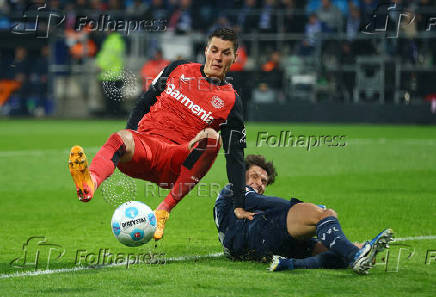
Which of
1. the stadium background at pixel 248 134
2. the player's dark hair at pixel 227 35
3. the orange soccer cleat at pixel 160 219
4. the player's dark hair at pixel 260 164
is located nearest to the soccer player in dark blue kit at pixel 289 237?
the stadium background at pixel 248 134

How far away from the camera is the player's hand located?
21.4 feet

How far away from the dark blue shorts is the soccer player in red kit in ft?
1.17

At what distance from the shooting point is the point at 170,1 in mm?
28844

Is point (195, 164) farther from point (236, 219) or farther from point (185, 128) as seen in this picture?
point (236, 219)

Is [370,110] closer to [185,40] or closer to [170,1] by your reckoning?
[185,40]

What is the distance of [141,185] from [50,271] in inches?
265

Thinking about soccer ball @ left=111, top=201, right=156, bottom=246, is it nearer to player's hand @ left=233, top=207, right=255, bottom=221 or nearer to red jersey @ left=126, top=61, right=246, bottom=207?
player's hand @ left=233, top=207, right=255, bottom=221

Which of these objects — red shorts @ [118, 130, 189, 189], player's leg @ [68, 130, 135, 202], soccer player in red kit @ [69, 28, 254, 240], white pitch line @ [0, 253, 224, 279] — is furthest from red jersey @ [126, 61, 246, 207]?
white pitch line @ [0, 253, 224, 279]

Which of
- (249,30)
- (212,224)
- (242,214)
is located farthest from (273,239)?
(249,30)

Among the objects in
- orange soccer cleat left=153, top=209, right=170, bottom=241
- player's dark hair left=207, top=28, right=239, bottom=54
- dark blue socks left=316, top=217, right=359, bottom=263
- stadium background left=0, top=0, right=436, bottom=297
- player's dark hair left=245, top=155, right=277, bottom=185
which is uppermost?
player's dark hair left=207, top=28, right=239, bottom=54

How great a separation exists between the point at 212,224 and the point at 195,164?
2.16m

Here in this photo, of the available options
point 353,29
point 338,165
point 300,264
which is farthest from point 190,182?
point 353,29

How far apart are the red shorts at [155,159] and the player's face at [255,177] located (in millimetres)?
562

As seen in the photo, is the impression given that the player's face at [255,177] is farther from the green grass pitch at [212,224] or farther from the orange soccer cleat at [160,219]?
the orange soccer cleat at [160,219]
